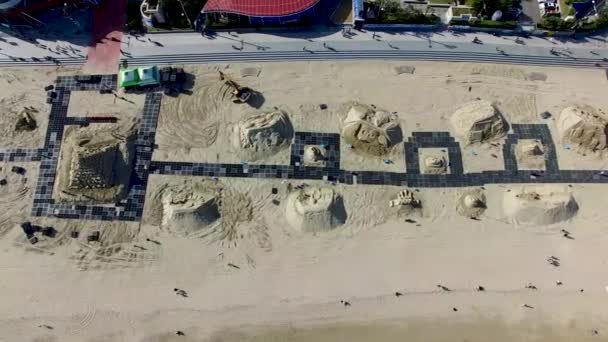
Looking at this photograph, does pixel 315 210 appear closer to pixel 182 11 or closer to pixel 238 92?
pixel 238 92

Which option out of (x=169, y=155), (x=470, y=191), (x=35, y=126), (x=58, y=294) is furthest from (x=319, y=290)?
(x=35, y=126)

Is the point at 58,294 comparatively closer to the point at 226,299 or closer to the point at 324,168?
the point at 226,299

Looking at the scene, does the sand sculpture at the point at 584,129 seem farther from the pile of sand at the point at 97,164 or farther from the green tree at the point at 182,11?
the pile of sand at the point at 97,164

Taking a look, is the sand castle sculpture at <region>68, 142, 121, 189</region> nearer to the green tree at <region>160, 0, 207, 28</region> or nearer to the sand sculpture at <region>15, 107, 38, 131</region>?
the sand sculpture at <region>15, 107, 38, 131</region>

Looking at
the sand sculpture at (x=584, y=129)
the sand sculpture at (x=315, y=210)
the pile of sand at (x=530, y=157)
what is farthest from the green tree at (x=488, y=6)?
the sand sculpture at (x=315, y=210)

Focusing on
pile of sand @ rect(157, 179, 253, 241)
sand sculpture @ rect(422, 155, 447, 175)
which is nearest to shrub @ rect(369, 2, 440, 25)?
sand sculpture @ rect(422, 155, 447, 175)

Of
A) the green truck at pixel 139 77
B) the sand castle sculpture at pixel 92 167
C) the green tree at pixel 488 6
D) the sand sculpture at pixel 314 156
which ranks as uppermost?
the green tree at pixel 488 6

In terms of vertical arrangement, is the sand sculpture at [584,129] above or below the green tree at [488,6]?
below
